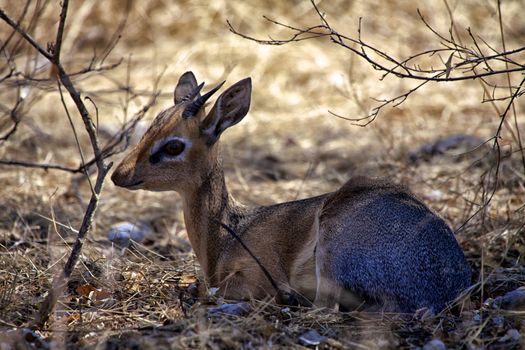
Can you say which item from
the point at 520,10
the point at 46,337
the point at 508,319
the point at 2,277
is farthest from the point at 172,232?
the point at 520,10

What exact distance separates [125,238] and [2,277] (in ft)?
4.55

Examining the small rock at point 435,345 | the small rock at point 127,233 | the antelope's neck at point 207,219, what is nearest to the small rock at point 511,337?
the small rock at point 435,345

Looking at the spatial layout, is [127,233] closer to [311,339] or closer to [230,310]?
[230,310]

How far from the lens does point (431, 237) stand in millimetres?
4578

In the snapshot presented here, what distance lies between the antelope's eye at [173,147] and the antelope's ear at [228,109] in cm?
18

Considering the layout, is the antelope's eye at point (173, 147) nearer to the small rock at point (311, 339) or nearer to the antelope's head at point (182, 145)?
the antelope's head at point (182, 145)

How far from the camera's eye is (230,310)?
4457 millimetres

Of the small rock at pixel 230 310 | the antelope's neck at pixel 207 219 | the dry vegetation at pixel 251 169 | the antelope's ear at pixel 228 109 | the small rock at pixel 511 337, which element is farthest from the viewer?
the antelope's neck at pixel 207 219

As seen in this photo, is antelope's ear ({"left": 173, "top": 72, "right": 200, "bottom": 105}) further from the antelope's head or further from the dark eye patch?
the dark eye patch

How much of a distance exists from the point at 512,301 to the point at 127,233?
115 inches

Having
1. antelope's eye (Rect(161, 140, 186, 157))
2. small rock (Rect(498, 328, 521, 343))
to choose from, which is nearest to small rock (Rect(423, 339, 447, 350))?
small rock (Rect(498, 328, 521, 343))

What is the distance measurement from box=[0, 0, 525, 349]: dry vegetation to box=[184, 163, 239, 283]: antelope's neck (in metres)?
0.18

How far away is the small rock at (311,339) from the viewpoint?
13.2 feet

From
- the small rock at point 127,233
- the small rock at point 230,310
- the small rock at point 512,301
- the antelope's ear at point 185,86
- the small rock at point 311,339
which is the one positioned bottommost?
the small rock at point 311,339
